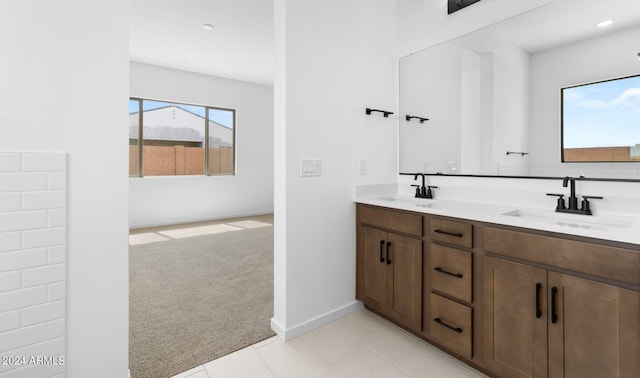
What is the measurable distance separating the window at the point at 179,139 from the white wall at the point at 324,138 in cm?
424

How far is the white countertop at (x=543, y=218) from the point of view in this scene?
1.17 m

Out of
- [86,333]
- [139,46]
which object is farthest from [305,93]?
[139,46]

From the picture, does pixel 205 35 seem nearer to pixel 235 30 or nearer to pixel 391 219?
pixel 235 30

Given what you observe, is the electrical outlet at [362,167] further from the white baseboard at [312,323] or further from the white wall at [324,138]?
the white baseboard at [312,323]

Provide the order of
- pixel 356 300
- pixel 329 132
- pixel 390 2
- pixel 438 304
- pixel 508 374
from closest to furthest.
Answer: pixel 508 374 < pixel 438 304 < pixel 329 132 < pixel 356 300 < pixel 390 2

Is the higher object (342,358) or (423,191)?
(423,191)

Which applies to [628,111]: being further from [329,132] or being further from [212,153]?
[212,153]

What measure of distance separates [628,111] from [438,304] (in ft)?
4.54

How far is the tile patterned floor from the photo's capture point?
65.0 inches

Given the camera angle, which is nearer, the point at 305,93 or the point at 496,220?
the point at 496,220

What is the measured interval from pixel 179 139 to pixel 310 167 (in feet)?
14.6

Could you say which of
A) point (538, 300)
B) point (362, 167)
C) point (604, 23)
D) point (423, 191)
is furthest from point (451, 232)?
point (604, 23)

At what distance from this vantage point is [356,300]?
7.70ft

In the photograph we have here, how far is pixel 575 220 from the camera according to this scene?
1.54 metres
